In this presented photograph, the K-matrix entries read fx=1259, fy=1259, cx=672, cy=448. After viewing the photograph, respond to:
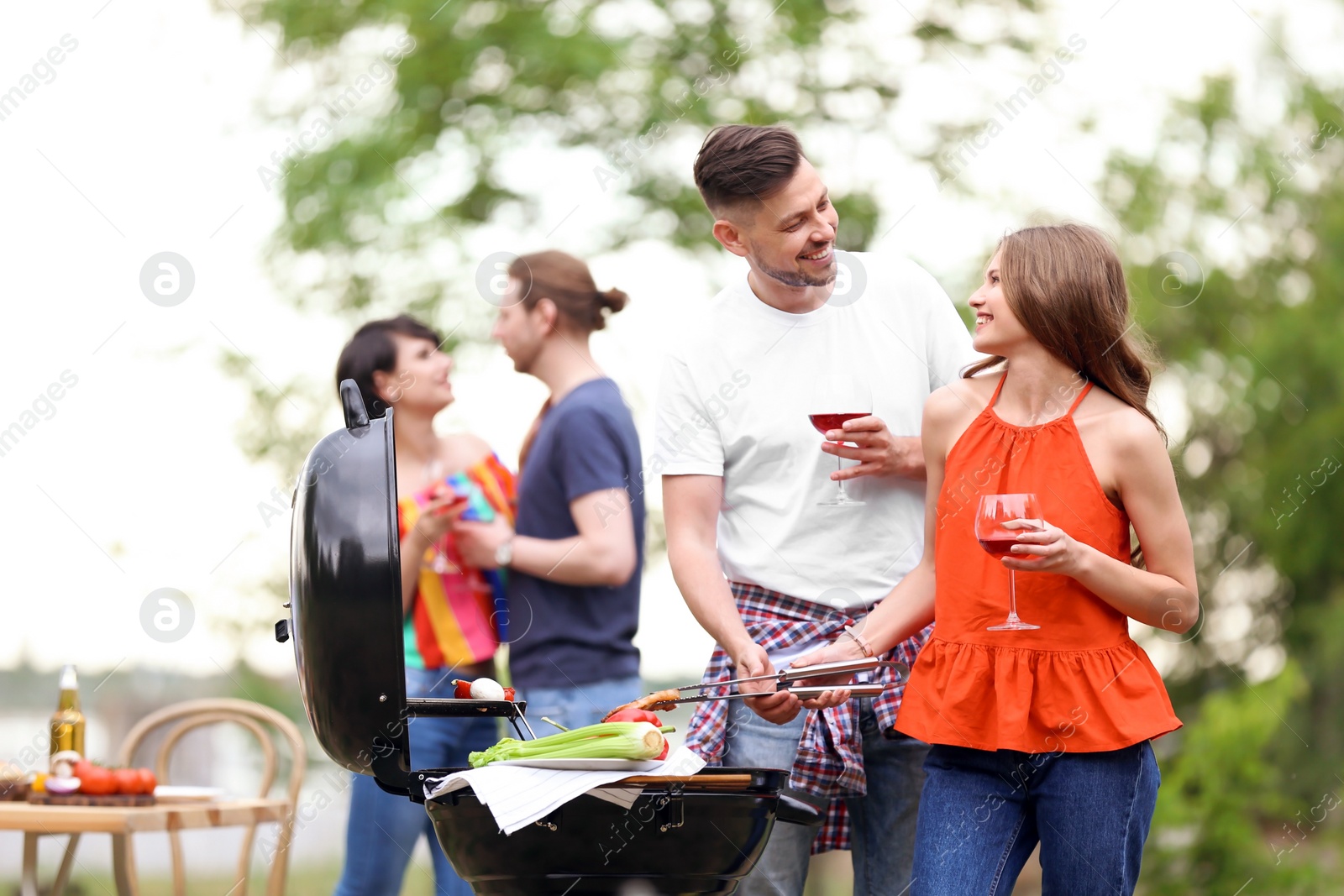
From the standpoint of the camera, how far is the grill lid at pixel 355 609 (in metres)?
2.05

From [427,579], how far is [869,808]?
1.48 metres

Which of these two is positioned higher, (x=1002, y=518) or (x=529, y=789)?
(x=529, y=789)

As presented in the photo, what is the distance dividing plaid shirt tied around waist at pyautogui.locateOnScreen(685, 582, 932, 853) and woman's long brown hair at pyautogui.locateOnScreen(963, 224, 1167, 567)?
618mm

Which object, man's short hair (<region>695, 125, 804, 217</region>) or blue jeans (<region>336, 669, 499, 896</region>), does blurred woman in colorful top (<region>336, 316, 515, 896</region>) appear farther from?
man's short hair (<region>695, 125, 804, 217</region>)

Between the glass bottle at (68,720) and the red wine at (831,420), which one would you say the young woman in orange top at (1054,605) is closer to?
the red wine at (831,420)

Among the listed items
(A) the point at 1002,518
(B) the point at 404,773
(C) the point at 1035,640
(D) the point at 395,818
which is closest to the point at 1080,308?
(A) the point at 1002,518

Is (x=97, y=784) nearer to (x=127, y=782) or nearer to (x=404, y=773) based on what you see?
(x=127, y=782)

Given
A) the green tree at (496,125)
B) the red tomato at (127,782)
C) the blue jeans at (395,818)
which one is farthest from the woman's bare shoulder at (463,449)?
the green tree at (496,125)

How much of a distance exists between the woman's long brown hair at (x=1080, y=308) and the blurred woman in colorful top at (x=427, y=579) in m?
1.66

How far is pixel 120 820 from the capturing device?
3.41 meters

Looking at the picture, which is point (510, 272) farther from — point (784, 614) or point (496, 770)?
point (496, 770)

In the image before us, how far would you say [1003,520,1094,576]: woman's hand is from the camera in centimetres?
198

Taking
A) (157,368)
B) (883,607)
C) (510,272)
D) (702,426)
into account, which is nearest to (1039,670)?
(883,607)

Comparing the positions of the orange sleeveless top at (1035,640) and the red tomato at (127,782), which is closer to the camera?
the orange sleeveless top at (1035,640)
